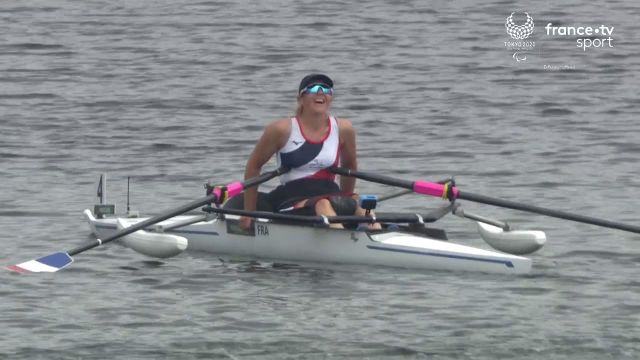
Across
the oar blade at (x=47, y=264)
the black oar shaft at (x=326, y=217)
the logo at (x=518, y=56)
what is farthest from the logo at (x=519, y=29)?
the oar blade at (x=47, y=264)

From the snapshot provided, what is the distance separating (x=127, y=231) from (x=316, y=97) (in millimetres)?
2473

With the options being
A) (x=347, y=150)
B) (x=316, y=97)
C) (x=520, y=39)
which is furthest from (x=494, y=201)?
(x=520, y=39)

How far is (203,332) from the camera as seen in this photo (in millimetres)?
18266

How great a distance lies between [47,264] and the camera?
20.3m

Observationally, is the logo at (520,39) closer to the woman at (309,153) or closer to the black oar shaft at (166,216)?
the woman at (309,153)

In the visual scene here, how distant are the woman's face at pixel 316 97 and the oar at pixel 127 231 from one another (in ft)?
2.68

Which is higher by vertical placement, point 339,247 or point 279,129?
point 279,129

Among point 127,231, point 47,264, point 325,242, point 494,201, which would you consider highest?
point 494,201

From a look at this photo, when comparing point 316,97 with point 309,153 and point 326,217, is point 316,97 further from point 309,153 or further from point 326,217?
point 326,217

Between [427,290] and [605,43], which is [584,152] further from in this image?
[605,43]

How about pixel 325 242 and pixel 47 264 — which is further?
pixel 325 242

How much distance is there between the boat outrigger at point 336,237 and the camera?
2025cm

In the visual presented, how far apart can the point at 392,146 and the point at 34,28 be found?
51.0ft

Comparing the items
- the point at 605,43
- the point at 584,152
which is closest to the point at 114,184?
the point at 584,152
